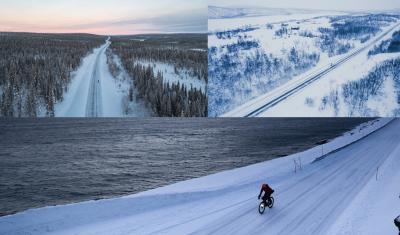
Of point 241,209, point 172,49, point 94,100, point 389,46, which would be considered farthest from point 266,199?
point 172,49

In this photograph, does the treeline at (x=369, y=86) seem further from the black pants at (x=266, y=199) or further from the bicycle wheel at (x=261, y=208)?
the bicycle wheel at (x=261, y=208)

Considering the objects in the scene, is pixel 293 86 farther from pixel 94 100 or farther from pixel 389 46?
pixel 94 100

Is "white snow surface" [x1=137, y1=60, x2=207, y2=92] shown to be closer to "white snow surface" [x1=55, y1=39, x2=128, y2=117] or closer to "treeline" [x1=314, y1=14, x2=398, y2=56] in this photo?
"white snow surface" [x1=55, y1=39, x2=128, y2=117]

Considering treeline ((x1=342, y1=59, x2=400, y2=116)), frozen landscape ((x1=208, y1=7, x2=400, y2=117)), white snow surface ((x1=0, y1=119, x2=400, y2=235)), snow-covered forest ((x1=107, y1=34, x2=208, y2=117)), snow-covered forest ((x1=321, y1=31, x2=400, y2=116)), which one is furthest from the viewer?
snow-covered forest ((x1=107, y1=34, x2=208, y2=117))

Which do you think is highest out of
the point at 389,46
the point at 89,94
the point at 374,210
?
the point at 389,46

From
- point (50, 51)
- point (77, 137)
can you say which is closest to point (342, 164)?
point (77, 137)

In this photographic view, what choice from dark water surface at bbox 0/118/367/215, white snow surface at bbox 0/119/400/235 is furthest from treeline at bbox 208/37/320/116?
white snow surface at bbox 0/119/400/235
